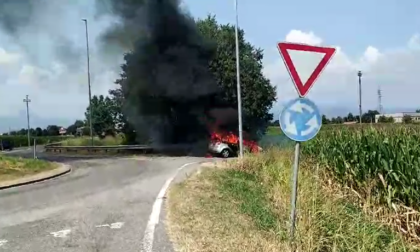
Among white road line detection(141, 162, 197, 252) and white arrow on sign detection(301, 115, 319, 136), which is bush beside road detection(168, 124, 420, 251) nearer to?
white road line detection(141, 162, 197, 252)

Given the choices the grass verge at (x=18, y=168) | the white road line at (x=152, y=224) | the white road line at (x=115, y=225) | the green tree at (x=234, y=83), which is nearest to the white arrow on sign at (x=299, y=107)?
the white road line at (x=152, y=224)

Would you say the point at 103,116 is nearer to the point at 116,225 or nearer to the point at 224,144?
the point at 224,144

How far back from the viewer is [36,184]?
15.6 meters

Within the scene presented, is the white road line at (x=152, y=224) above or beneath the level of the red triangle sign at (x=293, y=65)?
beneath

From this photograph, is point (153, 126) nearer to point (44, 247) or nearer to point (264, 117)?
point (264, 117)

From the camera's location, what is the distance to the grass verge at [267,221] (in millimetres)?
6199

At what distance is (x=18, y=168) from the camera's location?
1891 cm

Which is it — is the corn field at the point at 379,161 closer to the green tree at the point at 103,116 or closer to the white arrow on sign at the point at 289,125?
the white arrow on sign at the point at 289,125

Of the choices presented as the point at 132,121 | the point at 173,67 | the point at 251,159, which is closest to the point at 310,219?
the point at 251,159

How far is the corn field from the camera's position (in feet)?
28.4

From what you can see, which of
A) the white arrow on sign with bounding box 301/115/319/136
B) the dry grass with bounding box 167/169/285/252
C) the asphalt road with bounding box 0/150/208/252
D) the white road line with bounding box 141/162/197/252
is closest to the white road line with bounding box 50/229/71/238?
the asphalt road with bounding box 0/150/208/252

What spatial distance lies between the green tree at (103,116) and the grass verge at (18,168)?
21940mm

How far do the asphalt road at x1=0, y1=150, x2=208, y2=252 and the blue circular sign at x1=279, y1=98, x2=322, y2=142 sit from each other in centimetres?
206

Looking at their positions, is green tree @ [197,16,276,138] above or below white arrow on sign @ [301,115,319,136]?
above
